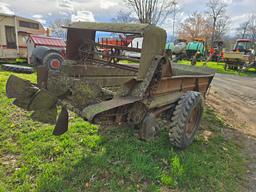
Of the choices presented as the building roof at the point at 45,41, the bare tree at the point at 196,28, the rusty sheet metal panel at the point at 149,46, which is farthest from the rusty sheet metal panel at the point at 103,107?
the bare tree at the point at 196,28

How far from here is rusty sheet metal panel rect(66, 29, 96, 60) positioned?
3771mm

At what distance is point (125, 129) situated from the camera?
164 inches

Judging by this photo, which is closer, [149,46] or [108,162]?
[149,46]

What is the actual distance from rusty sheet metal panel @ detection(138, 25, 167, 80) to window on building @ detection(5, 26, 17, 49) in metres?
12.1

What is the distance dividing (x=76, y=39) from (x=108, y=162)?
2210 mm

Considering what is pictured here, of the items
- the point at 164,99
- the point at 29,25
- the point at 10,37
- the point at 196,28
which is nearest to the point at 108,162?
the point at 164,99

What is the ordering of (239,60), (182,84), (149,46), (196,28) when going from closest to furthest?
1. (149,46)
2. (182,84)
3. (239,60)
4. (196,28)

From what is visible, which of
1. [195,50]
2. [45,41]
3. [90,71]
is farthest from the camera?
[195,50]

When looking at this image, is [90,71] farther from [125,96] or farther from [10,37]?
[10,37]

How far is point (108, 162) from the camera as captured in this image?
10.1ft

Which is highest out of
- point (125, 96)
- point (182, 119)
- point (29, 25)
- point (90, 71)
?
point (29, 25)

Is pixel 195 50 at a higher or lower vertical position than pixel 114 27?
lower

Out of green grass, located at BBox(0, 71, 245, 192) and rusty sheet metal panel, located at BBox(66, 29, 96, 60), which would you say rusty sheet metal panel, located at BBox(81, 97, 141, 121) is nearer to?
green grass, located at BBox(0, 71, 245, 192)

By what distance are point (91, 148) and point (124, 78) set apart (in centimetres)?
158
